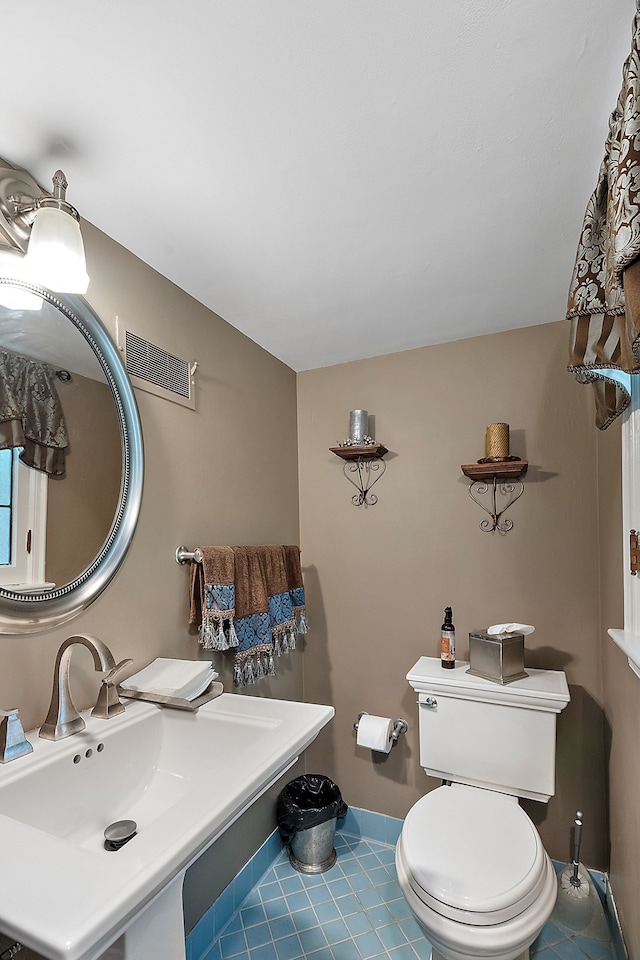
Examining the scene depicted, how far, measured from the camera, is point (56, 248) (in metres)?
1.09

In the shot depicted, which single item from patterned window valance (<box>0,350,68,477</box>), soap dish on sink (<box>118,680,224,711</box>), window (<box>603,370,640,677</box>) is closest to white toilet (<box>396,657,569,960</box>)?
window (<box>603,370,640,677</box>)

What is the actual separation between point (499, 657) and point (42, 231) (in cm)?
189

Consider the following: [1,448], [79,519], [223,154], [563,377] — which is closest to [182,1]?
[223,154]

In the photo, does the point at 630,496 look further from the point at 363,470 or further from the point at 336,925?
the point at 336,925

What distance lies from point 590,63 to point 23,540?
5.11ft

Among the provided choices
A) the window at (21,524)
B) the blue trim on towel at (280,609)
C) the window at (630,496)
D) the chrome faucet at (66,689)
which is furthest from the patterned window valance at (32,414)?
the window at (630,496)

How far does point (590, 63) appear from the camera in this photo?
99 cm

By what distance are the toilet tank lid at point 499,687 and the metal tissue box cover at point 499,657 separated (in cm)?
2

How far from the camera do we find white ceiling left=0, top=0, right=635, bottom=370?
0.92 metres

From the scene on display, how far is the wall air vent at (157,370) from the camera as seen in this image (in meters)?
1.57

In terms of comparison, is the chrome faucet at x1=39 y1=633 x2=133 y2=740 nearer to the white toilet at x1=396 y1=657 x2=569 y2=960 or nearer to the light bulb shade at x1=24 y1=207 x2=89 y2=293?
the light bulb shade at x1=24 y1=207 x2=89 y2=293

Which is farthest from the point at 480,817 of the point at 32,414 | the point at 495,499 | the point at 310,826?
the point at 32,414

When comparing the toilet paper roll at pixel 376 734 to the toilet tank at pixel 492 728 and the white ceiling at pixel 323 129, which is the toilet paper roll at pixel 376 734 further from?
the white ceiling at pixel 323 129

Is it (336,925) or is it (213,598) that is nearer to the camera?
(213,598)
